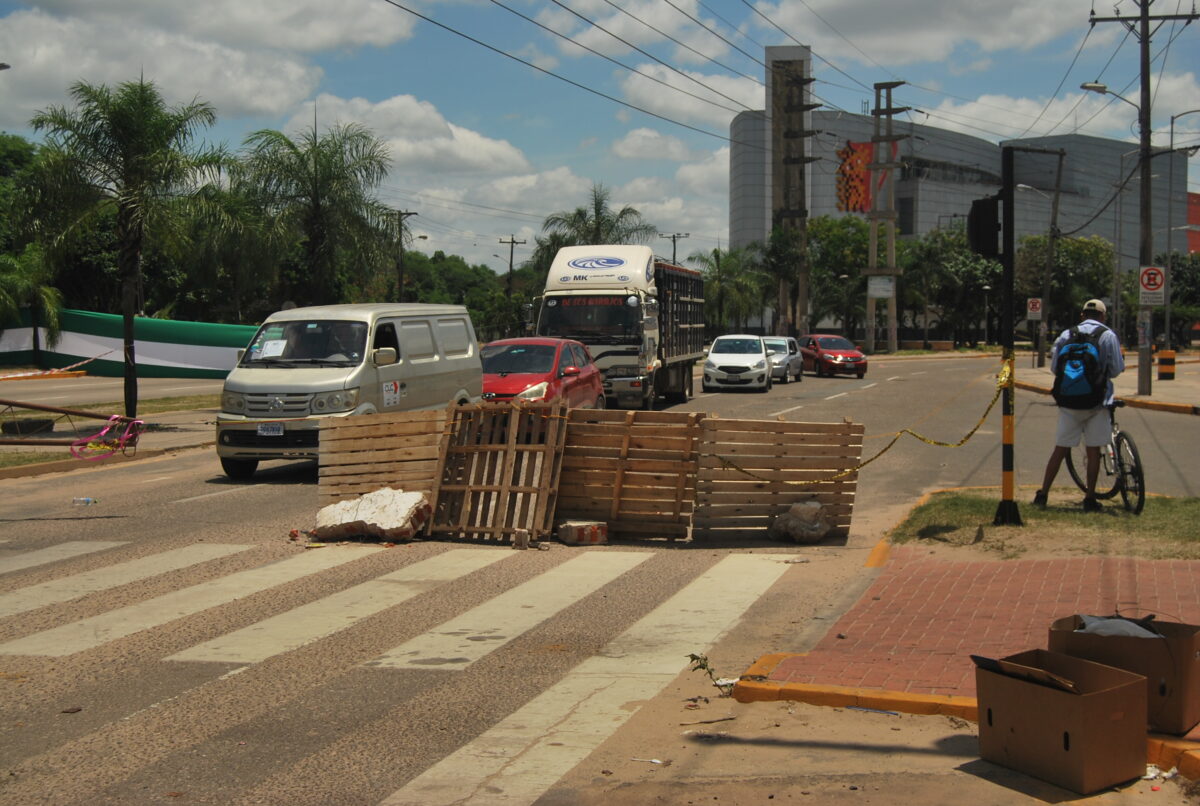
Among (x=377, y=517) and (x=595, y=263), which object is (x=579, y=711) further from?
(x=595, y=263)

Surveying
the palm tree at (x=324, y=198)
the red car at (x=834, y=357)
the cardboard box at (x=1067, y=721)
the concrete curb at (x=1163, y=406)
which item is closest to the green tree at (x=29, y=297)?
the palm tree at (x=324, y=198)

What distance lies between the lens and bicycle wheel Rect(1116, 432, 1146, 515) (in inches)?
414

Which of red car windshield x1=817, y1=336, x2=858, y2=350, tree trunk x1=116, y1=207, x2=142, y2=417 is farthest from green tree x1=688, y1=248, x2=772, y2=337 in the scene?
tree trunk x1=116, y1=207, x2=142, y2=417

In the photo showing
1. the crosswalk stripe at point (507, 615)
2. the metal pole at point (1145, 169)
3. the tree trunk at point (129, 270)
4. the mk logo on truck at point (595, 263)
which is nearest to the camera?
the crosswalk stripe at point (507, 615)

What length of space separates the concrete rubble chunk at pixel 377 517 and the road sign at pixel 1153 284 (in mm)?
24617

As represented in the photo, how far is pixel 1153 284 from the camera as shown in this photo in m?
29.3

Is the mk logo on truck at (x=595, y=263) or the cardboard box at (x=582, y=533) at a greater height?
the mk logo on truck at (x=595, y=263)

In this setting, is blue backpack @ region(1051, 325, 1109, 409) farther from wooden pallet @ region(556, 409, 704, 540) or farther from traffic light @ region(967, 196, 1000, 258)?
wooden pallet @ region(556, 409, 704, 540)

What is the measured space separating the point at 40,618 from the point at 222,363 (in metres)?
36.4

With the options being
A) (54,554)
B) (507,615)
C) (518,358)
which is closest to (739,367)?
(518,358)

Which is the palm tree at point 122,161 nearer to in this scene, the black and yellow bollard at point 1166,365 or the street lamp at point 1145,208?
the street lamp at point 1145,208

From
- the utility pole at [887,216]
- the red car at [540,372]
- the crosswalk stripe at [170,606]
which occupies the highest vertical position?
the utility pole at [887,216]

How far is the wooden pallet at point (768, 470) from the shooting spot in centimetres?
1064

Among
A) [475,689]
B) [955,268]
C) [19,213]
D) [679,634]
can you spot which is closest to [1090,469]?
[679,634]
